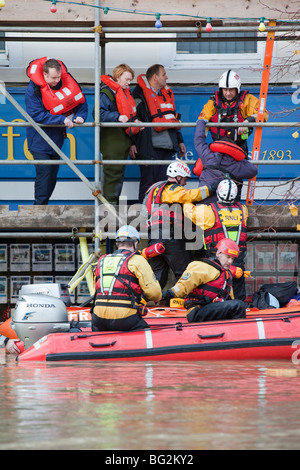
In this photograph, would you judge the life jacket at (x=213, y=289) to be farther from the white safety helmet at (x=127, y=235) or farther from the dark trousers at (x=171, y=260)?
the dark trousers at (x=171, y=260)

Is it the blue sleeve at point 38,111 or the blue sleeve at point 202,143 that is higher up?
the blue sleeve at point 38,111

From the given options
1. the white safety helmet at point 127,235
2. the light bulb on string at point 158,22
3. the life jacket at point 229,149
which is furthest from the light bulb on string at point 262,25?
the white safety helmet at point 127,235

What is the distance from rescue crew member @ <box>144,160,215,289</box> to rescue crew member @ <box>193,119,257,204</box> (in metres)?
0.18

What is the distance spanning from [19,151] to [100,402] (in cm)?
655

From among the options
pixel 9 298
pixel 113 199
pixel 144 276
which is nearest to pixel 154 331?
pixel 144 276

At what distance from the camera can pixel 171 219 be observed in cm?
1005

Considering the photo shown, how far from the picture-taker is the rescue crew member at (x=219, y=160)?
10.0 meters

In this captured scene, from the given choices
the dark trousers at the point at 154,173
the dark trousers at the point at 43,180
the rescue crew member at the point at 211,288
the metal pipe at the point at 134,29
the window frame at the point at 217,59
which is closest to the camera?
the rescue crew member at the point at 211,288

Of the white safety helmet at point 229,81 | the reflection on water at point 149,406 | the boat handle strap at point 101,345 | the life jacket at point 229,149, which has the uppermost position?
the white safety helmet at point 229,81

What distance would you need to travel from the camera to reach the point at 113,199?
10.6 metres

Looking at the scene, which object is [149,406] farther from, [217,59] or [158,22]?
[217,59]

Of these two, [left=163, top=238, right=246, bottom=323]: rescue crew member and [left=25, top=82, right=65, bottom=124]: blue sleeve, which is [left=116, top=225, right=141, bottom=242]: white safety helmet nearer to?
[left=163, top=238, right=246, bottom=323]: rescue crew member

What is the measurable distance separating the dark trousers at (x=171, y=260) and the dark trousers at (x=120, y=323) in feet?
4.61
